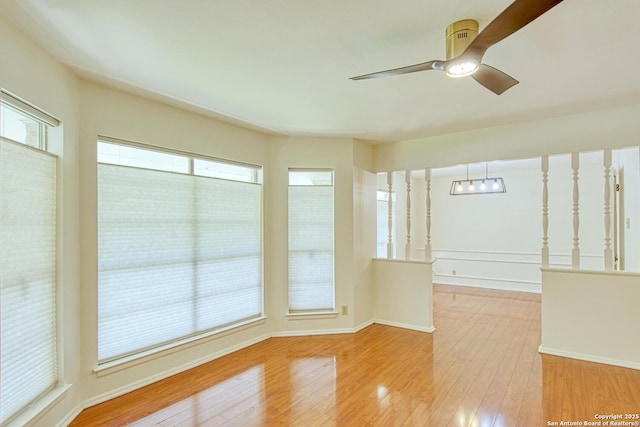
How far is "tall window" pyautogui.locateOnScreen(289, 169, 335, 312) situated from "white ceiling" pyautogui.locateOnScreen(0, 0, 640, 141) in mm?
1135

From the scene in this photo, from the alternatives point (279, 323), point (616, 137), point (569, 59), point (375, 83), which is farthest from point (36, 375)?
point (616, 137)

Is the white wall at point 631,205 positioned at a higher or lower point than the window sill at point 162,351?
higher

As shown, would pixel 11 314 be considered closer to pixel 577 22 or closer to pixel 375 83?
pixel 375 83

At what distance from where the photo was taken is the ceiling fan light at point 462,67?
1.65 m

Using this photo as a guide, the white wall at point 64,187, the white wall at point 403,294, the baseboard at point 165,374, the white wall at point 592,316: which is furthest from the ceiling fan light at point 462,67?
the baseboard at point 165,374

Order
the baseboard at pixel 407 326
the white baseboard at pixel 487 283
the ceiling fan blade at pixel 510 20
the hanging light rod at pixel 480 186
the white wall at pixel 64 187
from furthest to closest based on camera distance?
the white baseboard at pixel 487 283
the hanging light rod at pixel 480 186
the baseboard at pixel 407 326
the white wall at pixel 64 187
the ceiling fan blade at pixel 510 20

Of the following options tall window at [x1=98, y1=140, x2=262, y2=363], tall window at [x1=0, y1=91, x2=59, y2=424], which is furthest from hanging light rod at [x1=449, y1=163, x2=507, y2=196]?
tall window at [x1=0, y1=91, x2=59, y2=424]

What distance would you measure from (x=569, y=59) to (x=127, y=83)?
3142 mm

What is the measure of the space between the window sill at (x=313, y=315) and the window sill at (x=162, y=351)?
18.6 inches

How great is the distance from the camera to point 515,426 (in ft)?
7.33

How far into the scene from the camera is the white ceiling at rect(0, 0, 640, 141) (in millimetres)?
1652

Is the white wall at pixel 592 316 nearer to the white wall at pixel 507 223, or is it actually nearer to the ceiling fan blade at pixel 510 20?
the white wall at pixel 507 223

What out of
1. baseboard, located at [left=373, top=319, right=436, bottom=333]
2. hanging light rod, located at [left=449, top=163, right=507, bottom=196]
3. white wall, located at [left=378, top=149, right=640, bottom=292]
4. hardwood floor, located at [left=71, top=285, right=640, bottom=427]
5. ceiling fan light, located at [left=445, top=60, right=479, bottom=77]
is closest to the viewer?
ceiling fan light, located at [left=445, top=60, right=479, bottom=77]

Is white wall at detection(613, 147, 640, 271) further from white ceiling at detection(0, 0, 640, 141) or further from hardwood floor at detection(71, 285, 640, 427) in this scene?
hardwood floor at detection(71, 285, 640, 427)
